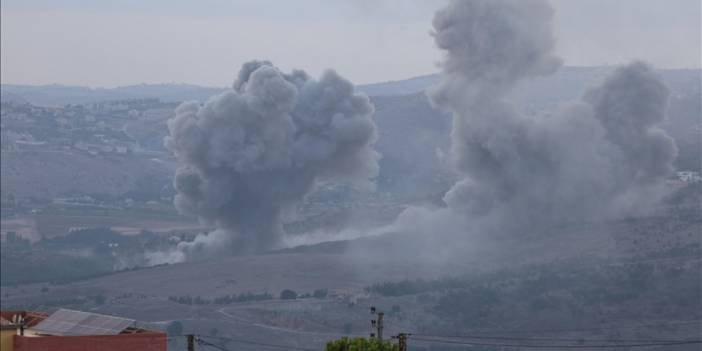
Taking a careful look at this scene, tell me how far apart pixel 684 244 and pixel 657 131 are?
10.3m

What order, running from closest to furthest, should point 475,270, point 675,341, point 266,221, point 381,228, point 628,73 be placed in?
point 675,341
point 475,270
point 628,73
point 266,221
point 381,228

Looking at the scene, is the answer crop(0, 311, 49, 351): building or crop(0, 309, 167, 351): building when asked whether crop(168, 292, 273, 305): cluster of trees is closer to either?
crop(0, 311, 49, 351): building

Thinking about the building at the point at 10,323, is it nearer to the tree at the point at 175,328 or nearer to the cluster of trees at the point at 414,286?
the tree at the point at 175,328

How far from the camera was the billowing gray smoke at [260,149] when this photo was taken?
10762 cm

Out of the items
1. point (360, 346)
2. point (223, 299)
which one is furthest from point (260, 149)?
point (360, 346)

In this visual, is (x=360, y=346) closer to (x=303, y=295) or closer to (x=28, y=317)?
(x=28, y=317)

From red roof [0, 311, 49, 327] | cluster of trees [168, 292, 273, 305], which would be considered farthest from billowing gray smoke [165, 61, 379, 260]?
red roof [0, 311, 49, 327]

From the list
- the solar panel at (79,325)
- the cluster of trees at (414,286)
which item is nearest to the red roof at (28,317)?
the solar panel at (79,325)

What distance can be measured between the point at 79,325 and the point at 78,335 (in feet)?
4.57

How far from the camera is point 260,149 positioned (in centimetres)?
10712

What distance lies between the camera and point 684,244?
323 ft

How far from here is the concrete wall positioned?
36750 mm

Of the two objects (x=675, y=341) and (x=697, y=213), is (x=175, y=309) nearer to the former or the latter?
(x=675, y=341)

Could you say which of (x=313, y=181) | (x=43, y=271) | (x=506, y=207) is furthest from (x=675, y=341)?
(x=43, y=271)
